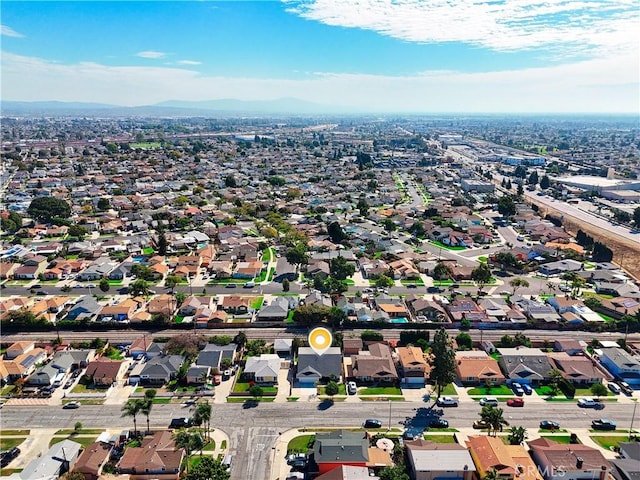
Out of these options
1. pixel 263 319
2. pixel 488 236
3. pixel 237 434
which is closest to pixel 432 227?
pixel 488 236

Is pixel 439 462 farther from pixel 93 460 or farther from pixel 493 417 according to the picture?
pixel 93 460

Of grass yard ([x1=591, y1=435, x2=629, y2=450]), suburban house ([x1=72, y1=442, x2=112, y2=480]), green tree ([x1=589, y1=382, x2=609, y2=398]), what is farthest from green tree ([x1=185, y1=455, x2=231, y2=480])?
green tree ([x1=589, y1=382, x2=609, y2=398])

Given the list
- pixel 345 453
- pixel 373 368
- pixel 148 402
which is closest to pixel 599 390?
pixel 373 368

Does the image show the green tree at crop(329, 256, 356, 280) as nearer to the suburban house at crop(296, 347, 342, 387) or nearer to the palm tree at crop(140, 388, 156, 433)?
the suburban house at crop(296, 347, 342, 387)

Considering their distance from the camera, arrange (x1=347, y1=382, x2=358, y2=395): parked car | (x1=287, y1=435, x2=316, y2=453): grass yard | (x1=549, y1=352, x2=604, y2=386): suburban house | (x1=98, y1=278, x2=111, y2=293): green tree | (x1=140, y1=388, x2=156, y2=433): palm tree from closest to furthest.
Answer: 1. (x1=140, y1=388, x2=156, y2=433): palm tree
2. (x1=287, y1=435, x2=316, y2=453): grass yard
3. (x1=347, y1=382, x2=358, y2=395): parked car
4. (x1=549, y1=352, x2=604, y2=386): suburban house
5. (x1=98, y1=278, x2=111, y2=293): green tree

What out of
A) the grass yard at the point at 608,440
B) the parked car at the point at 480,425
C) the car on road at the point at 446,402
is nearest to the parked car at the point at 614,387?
the grass yard at the point at 608,440
